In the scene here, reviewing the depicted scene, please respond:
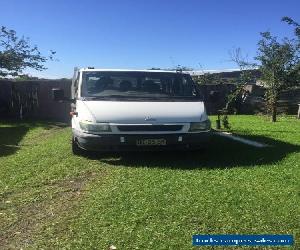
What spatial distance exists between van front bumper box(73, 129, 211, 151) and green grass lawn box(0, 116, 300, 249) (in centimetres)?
30

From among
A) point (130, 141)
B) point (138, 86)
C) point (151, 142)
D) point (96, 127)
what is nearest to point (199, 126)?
point (151, 142)

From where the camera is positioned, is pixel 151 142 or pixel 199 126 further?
pixel 199 126

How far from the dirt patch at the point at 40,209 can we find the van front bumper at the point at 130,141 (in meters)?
0.95

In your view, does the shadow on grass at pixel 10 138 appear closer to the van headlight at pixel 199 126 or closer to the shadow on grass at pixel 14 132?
the shadow on grass at pixel 14 132

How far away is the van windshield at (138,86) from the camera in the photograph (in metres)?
9.30

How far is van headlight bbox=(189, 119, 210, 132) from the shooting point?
8609 millimetres

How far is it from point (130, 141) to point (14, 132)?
753 centimetres

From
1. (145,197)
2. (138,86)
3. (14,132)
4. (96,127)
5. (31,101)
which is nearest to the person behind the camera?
(145,197)

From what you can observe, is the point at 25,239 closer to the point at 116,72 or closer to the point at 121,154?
the point at 121,154

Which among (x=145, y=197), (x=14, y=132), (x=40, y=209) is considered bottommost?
(x=14, y=132)

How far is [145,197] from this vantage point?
6.29 m

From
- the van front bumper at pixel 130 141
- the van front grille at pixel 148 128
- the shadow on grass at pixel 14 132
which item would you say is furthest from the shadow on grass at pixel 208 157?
the shadow on grass at pixel 14 132

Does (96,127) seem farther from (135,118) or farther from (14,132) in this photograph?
(14,132)

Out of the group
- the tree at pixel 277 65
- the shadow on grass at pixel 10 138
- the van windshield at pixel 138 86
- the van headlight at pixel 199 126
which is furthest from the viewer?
the tree at pixel 277 65
